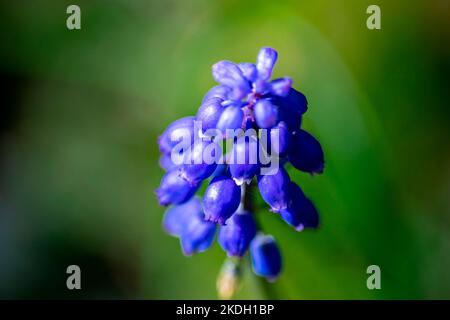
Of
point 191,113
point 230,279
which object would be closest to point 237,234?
point 230,279

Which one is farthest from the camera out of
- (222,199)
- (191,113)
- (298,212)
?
(191,113)

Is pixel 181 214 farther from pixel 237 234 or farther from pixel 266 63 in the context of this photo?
pixel 266 63

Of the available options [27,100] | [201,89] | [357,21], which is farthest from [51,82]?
[357,21]

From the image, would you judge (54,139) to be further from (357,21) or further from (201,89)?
(357,21)

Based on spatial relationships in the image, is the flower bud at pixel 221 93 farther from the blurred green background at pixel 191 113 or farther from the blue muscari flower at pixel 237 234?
the blurred green background at pixel 191 113

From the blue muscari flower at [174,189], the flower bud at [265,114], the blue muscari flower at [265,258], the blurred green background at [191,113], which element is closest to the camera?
the flower bud at [265,114]

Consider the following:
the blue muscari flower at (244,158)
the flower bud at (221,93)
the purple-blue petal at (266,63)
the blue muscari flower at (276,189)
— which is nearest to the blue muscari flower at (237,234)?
the blue muscari flower at (276,189)

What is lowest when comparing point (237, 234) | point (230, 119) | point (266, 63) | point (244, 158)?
point (237, 234)
